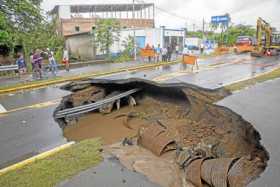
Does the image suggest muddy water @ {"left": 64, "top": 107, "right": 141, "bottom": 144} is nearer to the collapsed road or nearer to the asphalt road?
the collapsed road

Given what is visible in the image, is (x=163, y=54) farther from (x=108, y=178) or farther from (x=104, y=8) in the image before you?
(x=104, y=8)

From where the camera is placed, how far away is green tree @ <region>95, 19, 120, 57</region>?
2570 centimetres

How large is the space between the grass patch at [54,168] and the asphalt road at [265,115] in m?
2.65

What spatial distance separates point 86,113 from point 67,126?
1.06 m

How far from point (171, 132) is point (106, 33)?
22.0 m

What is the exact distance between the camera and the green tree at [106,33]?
25.7m

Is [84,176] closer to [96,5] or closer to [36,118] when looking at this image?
[36,118]

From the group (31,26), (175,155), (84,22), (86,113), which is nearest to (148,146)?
(175,155)

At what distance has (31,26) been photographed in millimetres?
15734

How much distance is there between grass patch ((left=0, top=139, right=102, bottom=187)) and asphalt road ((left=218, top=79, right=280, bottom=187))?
2651 millimetres

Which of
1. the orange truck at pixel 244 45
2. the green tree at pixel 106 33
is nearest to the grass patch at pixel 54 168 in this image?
the green tree at pixel 106 33

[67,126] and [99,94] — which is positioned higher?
[99,94]

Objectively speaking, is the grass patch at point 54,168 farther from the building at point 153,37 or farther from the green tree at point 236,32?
the green tree at point 236,32

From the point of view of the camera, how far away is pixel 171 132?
18.1 ft
